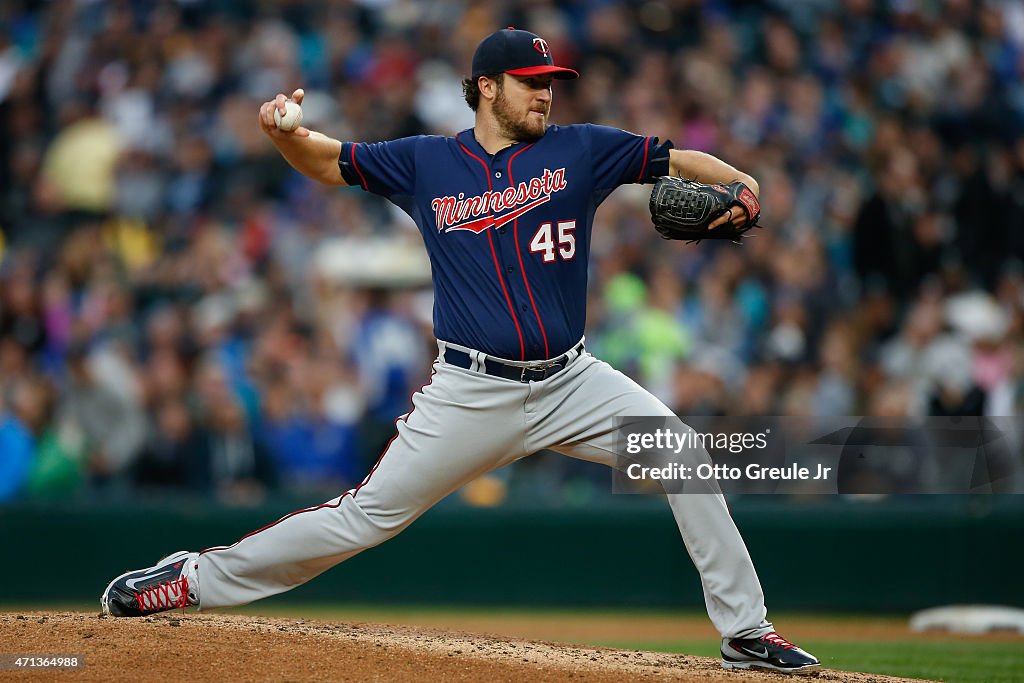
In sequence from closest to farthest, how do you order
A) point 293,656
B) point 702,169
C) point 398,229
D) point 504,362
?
point 293,656
point 504,362
point 702,169
point 398,229

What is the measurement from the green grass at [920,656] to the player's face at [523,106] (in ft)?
8.79

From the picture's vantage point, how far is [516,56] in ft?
16.3

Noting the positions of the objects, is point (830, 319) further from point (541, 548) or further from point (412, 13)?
point (412, 13)

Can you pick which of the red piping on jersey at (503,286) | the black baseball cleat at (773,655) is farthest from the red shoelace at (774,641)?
the red piping on jersey at (503,286)

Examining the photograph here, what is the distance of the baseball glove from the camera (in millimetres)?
4859

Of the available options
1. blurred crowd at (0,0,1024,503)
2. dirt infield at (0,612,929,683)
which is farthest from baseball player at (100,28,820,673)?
blurred crowd at (0,0,1024,503)

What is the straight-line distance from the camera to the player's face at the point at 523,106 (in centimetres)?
498

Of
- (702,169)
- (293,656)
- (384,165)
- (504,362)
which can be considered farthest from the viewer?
(384,165)

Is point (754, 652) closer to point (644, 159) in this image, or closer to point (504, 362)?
point (504, 362)

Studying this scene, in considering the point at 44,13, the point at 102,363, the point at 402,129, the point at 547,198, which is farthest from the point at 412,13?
the point at 547,198

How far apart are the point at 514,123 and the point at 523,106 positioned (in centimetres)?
7

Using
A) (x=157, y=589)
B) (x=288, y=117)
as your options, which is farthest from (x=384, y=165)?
(x=157, y=589)

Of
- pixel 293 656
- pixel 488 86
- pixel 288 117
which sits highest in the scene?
pixel 488 86

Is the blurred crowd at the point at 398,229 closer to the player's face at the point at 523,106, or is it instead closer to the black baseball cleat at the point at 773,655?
the black baseball cleat at the point at 773,655
